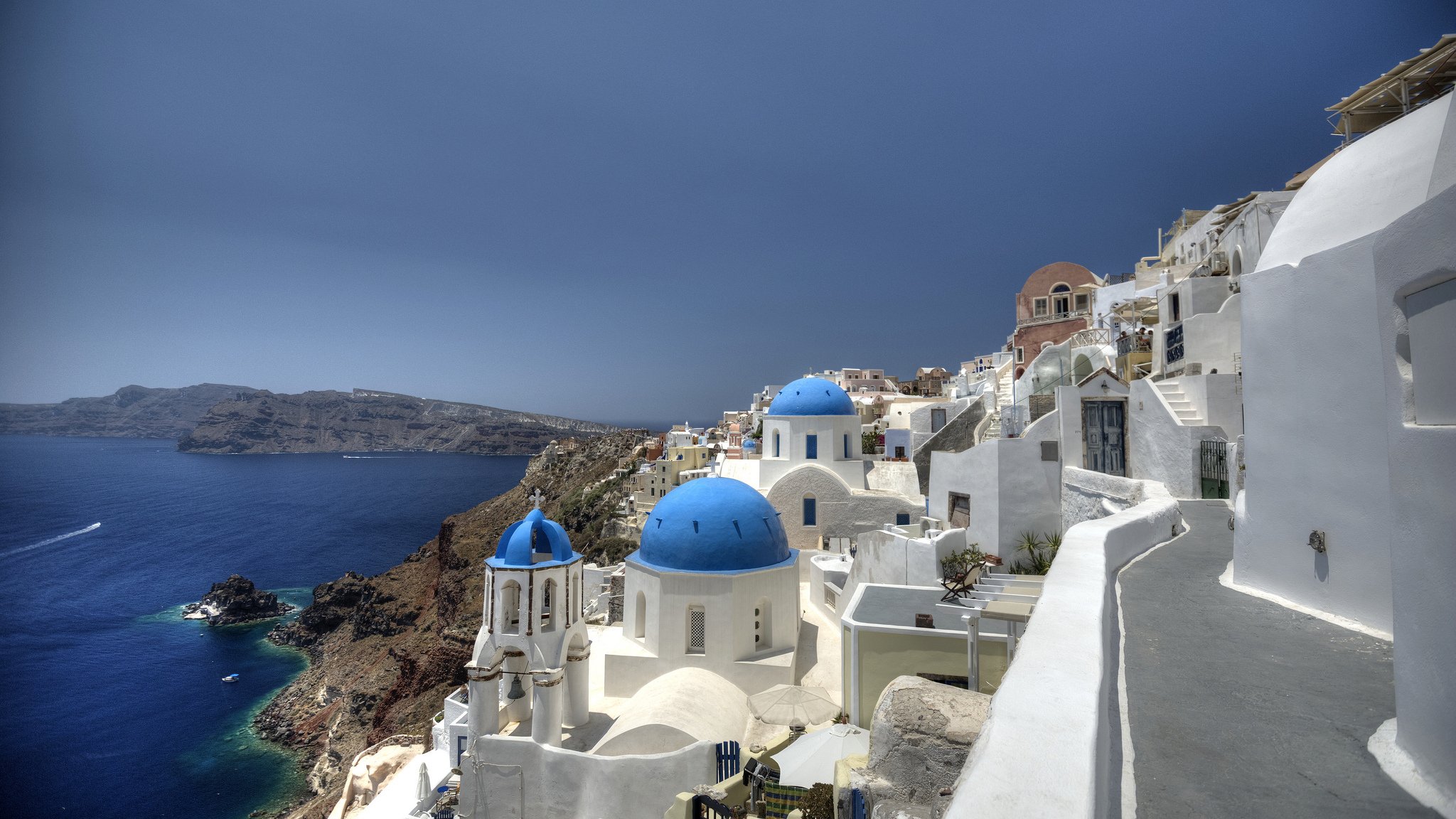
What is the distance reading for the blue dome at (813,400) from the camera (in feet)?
73.3

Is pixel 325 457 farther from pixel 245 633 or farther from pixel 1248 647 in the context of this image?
pixel 1248 647

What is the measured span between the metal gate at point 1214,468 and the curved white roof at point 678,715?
909cm

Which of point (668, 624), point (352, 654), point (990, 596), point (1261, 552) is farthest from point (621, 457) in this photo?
point (1261, 552)

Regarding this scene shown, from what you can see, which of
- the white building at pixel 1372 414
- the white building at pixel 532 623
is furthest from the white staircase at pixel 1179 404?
the white building at pixel 532 623

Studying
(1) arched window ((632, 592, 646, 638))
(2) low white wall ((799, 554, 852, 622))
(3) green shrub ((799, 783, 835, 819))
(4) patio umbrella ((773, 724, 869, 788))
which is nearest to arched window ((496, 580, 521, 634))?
(1) arched window ((632, 592, 646, 638))

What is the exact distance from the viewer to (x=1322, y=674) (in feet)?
10.8

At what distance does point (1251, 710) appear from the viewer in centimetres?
288

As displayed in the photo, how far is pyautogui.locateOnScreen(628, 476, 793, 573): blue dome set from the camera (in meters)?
13.2

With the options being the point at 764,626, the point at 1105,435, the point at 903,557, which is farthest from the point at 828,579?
the point at 1105,435

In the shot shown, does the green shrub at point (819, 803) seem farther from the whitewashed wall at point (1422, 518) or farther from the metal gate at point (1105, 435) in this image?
the metal gate at point (1105, 435)

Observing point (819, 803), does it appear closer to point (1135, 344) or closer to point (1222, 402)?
point (1222, 402)

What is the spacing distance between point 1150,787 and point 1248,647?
2165mm

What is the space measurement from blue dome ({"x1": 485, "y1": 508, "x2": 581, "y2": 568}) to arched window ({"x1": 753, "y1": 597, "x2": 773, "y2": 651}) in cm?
401

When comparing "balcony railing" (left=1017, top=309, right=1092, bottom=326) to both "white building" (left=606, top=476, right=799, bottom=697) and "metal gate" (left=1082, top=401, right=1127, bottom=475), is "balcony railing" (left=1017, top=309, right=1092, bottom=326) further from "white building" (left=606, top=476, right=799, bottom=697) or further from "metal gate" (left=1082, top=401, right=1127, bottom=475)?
"white building" (left=606, top=476, right=799, bottom=697)
